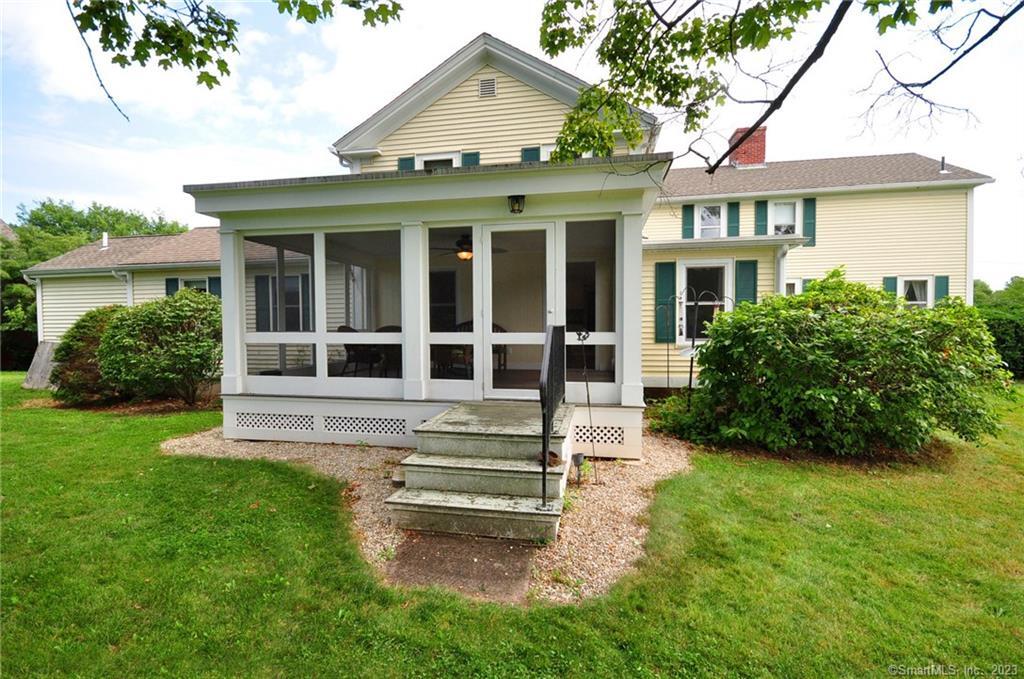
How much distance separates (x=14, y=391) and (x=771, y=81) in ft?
55.2

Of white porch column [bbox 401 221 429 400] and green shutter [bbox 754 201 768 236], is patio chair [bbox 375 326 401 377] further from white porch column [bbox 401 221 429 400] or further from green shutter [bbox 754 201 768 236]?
green shutter [bbox 754 201 768 236]

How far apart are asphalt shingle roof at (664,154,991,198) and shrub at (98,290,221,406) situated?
12308 mm

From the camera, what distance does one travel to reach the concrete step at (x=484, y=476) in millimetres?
3430

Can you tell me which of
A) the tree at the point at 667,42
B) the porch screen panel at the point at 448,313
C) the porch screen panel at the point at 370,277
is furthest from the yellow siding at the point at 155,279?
the tree at the point at 667,42

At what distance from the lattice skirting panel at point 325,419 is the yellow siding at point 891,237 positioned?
13347 mm

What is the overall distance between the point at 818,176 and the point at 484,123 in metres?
11.6

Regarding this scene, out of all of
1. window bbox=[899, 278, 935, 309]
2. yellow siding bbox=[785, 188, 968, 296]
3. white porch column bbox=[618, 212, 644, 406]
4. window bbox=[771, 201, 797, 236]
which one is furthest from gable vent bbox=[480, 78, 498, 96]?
window bbox=[899, 278, 935, 309]

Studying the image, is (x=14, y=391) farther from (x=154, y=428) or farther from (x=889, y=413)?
(x=889, y=413)

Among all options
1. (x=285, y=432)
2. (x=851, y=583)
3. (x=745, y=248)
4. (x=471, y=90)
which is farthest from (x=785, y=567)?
(x=471, y=90)

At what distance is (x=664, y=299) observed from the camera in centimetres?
912

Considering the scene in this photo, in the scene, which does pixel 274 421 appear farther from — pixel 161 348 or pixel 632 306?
pixel 632 306

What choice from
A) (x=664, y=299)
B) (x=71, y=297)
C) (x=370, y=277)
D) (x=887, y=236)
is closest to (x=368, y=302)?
(x=370, y=277)

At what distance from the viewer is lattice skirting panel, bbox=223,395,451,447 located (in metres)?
5.33

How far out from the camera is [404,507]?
3.34 meters
